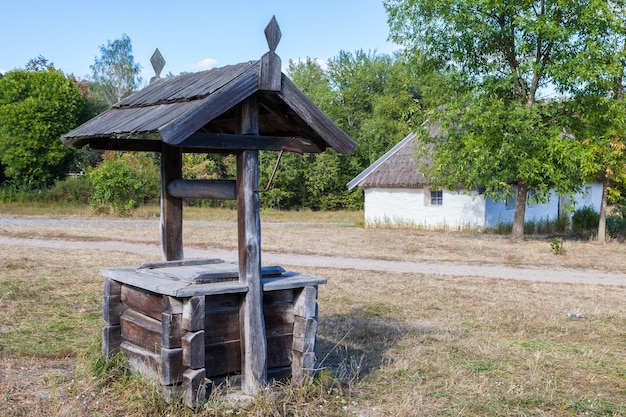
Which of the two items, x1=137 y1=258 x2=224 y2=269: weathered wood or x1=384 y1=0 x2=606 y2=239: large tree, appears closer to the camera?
x1=137 y1=258 x2=224 y2=269: weathered wood

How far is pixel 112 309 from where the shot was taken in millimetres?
5785

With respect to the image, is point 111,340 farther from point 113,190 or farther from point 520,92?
point 113,190

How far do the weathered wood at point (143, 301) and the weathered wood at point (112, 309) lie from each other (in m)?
0.07

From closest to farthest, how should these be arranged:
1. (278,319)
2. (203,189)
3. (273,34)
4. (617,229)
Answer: (273,34), (278,319), (203,189), (617,229)

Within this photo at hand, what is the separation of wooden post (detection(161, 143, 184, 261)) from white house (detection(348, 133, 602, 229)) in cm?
1725

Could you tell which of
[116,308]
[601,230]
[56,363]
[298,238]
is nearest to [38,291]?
[56,363]

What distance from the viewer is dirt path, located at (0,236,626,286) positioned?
1285 centimetres

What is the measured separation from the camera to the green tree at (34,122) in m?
34.7

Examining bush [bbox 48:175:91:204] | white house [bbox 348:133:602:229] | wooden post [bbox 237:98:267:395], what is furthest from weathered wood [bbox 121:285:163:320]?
bush [bbox 48:175:91:204]

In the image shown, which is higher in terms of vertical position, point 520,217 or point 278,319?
point 520,217

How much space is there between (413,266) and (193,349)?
384 inches

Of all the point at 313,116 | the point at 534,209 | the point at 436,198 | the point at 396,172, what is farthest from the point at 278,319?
the point at 534,209

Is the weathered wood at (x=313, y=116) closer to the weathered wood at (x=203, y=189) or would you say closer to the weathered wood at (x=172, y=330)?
the weathered wood at (x=203, y=189)

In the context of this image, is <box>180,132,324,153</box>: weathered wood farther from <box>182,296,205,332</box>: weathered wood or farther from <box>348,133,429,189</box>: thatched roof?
<box>348,133,429,189</box>: thatched roof
